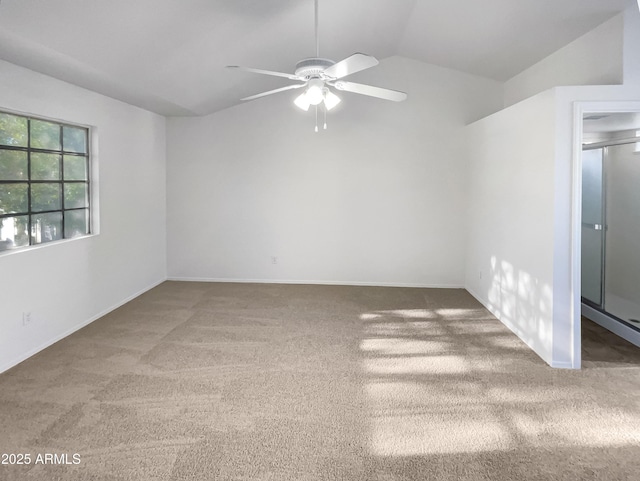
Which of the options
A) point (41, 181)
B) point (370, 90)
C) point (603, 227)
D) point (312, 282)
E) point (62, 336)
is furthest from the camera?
point (312, 282)

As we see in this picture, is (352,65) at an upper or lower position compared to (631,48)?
lower

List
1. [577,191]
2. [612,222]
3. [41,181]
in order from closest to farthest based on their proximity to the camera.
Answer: [577,191] → [41,181] → [612,222]

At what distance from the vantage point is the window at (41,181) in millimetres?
3697

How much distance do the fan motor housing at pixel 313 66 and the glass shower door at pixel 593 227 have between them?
328 cm

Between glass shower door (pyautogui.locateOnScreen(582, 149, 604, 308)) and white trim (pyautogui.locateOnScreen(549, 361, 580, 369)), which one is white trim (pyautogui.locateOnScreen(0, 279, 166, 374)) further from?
glass shower door (pyautogui.locateOnScreen(582, 149, 604, 308))

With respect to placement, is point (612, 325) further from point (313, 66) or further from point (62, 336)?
point (62, 336)

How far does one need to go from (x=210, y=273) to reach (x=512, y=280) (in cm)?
416

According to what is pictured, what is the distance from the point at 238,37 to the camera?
4.14 metres

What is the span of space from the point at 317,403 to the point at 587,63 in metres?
3.73

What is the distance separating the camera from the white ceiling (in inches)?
122

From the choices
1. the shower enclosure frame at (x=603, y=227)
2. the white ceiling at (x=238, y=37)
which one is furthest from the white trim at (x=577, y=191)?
the shower enclosure frame at (x=603, y=227)

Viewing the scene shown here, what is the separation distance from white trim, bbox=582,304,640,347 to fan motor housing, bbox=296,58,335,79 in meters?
3.54

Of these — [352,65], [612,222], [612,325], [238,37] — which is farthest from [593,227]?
[238,37]

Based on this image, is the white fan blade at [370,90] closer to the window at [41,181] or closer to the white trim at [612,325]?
the window at [41,181]
